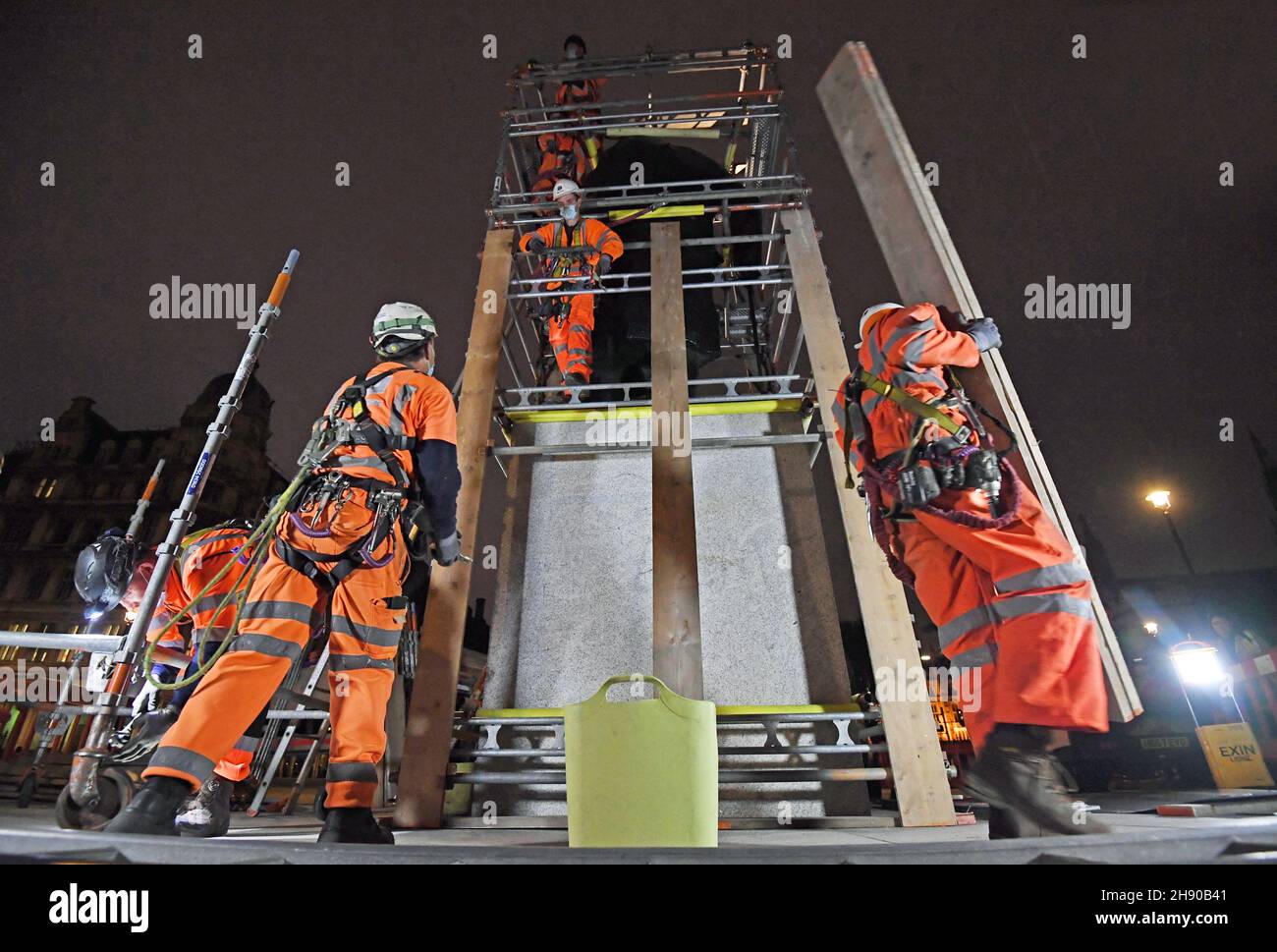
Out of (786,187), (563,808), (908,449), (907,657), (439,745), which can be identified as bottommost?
(563,808)

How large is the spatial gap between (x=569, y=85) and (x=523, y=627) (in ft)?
22.7

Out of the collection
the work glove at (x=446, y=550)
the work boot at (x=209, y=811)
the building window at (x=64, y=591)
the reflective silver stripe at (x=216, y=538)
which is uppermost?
the building window at (x=64, y=591)

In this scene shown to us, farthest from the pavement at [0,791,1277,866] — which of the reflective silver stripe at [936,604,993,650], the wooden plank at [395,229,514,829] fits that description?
the wooden plank at [395,229,514,829]

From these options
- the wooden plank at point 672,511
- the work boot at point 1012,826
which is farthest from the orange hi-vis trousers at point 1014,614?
the wooden plank at point 672,511

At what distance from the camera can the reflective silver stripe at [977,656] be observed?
2.58m

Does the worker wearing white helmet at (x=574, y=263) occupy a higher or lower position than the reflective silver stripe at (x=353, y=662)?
higher

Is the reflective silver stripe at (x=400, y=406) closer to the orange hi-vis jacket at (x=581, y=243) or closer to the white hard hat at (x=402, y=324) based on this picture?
the white hard hat at (x=402, y=324)

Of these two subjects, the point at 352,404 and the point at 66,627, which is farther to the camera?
the point at 66,627

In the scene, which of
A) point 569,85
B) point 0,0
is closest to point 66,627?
point 0,0

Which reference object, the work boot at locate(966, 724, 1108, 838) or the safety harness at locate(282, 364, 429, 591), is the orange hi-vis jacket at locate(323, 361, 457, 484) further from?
the work boot at locate(966, 724, 1108, 838)

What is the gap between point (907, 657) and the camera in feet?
13.3

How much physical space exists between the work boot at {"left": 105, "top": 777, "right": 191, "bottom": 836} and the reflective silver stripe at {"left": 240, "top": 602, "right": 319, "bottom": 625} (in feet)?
2.06

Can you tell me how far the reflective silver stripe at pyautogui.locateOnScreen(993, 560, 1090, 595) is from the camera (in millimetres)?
2395
